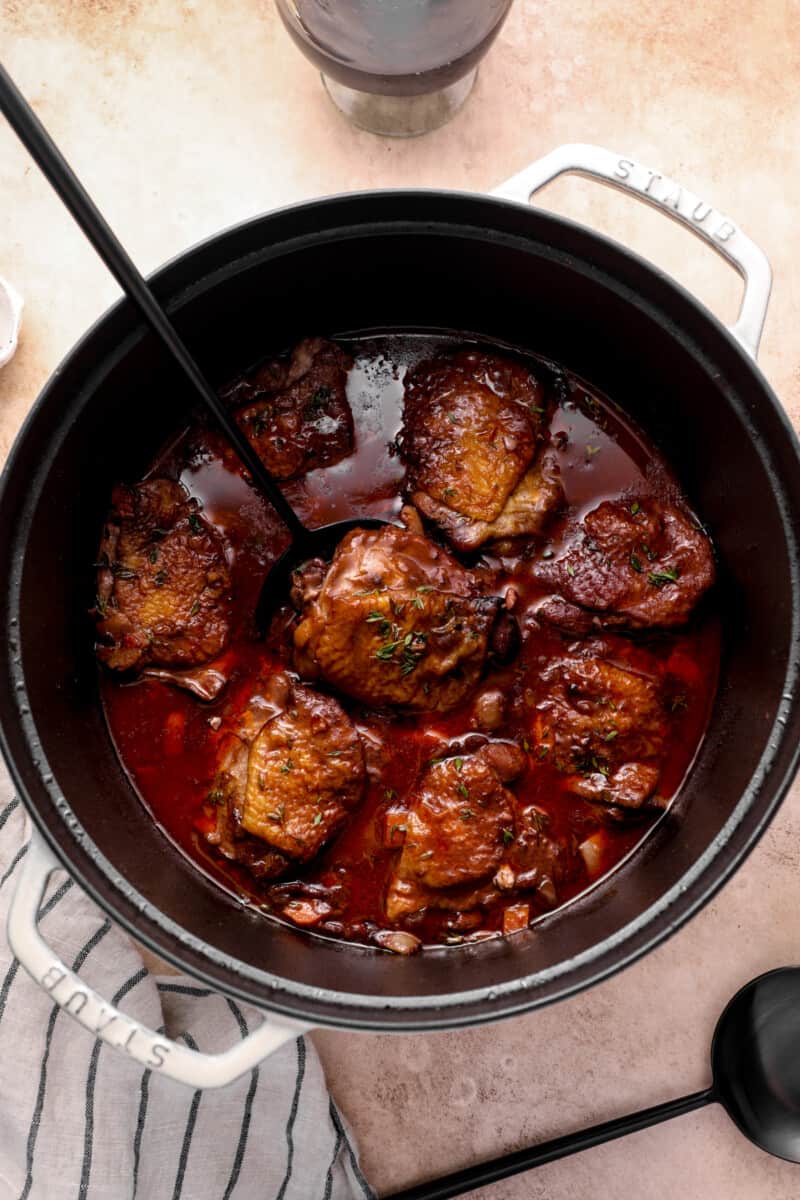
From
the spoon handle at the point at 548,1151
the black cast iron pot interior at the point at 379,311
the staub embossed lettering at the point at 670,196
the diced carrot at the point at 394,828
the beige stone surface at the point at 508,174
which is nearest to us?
the staub embossed lettering at the point at 670,196

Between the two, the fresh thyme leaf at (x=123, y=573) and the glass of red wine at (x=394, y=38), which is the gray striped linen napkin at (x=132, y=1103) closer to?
the fresh thyme leaf at (x=123, y=573)

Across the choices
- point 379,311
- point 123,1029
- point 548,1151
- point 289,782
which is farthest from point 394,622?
point 548,1151

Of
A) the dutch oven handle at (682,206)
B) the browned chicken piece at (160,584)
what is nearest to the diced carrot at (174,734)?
the browned chicken piece at (160,584)

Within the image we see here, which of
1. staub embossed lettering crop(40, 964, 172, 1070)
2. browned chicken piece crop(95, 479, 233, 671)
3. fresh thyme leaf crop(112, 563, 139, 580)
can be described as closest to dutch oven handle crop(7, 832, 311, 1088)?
staub embossed lettering crop(40, 964, 172, 1070)

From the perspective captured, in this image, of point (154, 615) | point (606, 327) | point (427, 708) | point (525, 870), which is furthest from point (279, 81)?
point (525, 870)

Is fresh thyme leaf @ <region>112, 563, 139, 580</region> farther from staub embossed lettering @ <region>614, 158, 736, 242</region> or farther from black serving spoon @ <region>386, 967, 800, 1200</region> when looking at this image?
black serving spoon @ <region>386, 967, 800, 1200</region>

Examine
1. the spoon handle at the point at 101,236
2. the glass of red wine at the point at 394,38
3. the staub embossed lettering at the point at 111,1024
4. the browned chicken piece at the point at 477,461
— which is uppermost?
the glass of red wine at the point at 394,38

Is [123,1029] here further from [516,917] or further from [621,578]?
[621,578]
